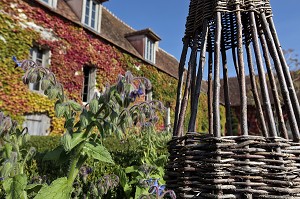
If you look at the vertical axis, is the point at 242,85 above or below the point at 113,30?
below

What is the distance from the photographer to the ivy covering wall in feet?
23.8

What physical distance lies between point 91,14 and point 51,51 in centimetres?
251

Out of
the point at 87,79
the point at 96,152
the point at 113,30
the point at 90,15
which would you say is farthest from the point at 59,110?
the point at 113,30

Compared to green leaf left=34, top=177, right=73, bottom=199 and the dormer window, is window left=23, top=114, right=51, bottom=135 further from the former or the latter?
green leaf left=34, top=177, right=73, bottom=199

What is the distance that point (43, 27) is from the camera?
843 centimetres

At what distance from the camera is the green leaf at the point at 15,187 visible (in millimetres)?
1062

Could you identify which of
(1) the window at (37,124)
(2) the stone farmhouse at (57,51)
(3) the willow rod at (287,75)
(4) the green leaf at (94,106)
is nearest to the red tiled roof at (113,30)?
(2) the stone farmhouse at (57,51)

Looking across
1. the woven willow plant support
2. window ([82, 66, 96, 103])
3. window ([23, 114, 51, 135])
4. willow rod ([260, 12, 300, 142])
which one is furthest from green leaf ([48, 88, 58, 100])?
window ([82, 66, 96, 103])

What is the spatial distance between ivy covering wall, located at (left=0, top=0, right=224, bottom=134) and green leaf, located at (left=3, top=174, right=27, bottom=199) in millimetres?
6608

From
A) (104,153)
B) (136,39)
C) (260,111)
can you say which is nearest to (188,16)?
(260,111)

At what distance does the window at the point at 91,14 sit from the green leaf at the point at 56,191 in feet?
31.6

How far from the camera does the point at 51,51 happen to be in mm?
8648

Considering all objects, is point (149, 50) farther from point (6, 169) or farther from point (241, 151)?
point (241, 151)

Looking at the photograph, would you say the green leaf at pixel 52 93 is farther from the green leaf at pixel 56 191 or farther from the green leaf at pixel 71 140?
the green leaf at pixel 56 191
